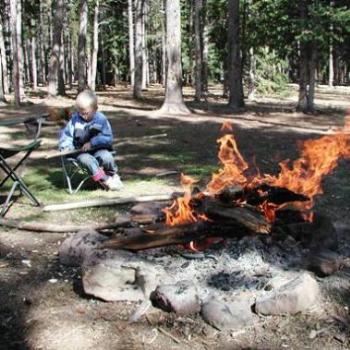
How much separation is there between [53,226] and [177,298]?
7.77 ft

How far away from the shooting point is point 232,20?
64.4 feet

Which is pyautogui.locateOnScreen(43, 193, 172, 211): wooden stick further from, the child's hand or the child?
the child's hand

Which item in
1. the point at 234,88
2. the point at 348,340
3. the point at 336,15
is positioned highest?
the point at 336,15

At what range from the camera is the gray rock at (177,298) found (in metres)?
4.04

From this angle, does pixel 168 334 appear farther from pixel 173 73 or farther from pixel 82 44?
pixel 82 44

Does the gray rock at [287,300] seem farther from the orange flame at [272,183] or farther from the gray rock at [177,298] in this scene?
the orange flame at [272,183]

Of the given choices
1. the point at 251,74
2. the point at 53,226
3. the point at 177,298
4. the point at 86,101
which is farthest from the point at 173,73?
the point at 177,298

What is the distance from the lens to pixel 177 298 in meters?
4.05

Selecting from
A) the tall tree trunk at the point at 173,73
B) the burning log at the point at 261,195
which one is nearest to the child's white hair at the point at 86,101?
the burning log at the point at 261,195

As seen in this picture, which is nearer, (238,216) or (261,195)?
(238,216)

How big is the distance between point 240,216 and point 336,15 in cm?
1492

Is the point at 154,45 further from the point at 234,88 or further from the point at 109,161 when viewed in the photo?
the point at 109,161

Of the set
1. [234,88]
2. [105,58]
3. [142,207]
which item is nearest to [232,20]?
[234,88]

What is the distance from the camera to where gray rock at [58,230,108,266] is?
5.01 meters
